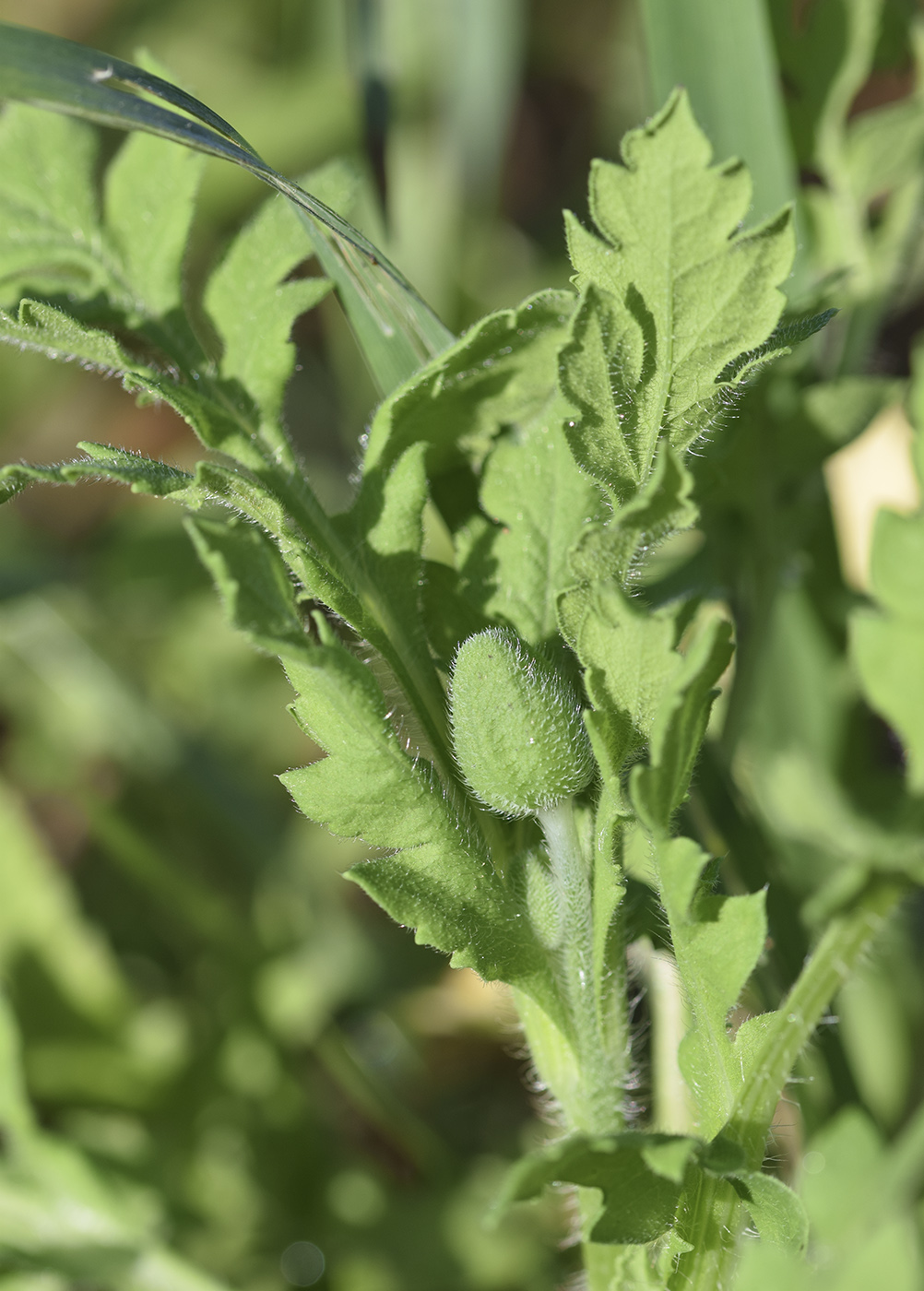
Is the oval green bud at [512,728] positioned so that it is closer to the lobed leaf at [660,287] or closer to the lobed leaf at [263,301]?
the lobed leaf at [660,287]

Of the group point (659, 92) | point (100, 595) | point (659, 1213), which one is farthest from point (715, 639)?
point (100, 595)

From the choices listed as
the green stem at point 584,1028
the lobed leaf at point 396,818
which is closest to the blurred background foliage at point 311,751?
the green stem at point 584,1028

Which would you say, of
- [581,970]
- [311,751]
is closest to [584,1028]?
[581,970]

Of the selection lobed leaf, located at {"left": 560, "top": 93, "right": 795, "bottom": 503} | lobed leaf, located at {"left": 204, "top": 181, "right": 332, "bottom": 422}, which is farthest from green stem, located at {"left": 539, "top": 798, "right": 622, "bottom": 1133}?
lobed leaf, located at {"left": 204, "top": 181, "right": 332, "bottom": 422}

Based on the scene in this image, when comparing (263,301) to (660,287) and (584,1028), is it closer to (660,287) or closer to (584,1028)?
(660,287)

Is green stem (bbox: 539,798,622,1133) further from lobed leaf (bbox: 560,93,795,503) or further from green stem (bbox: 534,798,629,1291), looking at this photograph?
lobed leaf (bbox: 560,93,795,503)
